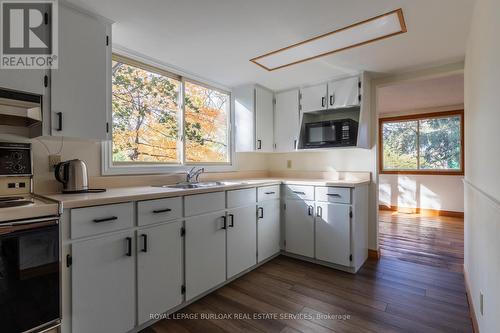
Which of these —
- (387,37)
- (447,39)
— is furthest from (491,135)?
(447,39)

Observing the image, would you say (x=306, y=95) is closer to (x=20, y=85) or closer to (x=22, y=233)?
(x=20, y=85)

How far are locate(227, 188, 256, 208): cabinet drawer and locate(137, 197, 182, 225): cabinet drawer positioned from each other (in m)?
0.60

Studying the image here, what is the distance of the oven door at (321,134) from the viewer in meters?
3.10

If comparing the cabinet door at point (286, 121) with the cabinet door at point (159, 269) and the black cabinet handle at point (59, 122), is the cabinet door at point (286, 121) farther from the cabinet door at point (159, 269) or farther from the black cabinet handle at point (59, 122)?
A: the black cabinet handle at point (59, 122)

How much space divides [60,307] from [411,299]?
259cm

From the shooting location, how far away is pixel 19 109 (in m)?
1.55

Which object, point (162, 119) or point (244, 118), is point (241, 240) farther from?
point (244, 118)

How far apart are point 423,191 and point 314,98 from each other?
4.24 m

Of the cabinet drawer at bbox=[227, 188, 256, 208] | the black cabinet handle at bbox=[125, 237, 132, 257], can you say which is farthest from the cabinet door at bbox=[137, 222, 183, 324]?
the cabinet drawer at bbox=[227, 188, 256, 208]

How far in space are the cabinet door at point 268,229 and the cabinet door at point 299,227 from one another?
0.44ft

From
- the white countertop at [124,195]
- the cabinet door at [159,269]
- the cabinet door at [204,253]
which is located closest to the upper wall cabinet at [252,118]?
the white countertop at [124,195]

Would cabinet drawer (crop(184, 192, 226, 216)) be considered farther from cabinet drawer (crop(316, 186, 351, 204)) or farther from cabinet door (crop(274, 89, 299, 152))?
cabinet door (crop(274, 89, 299, 152))

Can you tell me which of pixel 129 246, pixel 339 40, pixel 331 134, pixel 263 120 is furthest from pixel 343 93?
pixel 129 246

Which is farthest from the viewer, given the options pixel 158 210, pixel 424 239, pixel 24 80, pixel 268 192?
pixel 424 239
